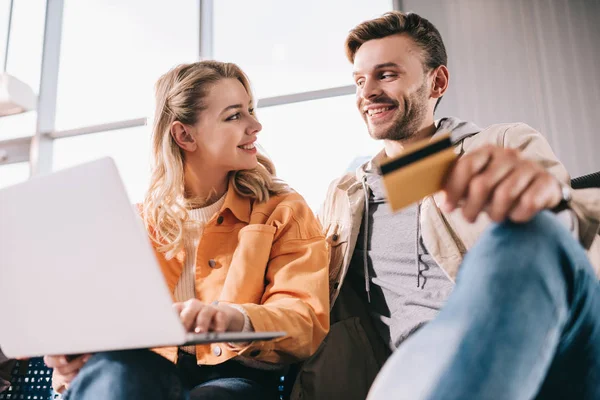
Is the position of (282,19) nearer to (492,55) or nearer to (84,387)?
(492,55)

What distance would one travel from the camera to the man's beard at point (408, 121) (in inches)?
61.2

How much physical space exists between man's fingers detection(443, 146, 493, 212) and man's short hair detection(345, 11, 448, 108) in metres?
1.20

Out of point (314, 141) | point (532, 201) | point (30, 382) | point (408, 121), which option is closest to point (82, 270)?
point (532, 201)

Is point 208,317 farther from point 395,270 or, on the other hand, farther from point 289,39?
point 289,39

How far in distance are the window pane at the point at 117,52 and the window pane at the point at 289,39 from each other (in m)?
0.27

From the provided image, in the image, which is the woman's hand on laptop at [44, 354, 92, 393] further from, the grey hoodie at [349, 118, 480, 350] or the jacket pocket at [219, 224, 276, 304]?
the grey hoodie at [349, 118, 480, 350]

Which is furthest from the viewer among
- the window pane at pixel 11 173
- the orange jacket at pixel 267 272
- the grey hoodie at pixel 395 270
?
the window pane at pixel 11 173

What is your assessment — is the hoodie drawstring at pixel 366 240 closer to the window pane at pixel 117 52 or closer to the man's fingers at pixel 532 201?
the man's fingers at pixel 532 201

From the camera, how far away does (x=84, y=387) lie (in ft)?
2.29

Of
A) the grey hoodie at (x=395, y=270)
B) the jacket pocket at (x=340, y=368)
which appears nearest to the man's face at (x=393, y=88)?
the grey hoodie at (x=395, y=270)

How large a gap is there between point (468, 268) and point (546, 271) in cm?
7

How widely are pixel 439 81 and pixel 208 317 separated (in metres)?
1.25

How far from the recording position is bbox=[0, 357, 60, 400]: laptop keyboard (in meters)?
1.10

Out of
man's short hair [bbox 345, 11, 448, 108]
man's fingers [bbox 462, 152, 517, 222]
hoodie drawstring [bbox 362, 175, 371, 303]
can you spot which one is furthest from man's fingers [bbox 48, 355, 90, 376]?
man's short hair [bbox 345, 11, 448, 108]
